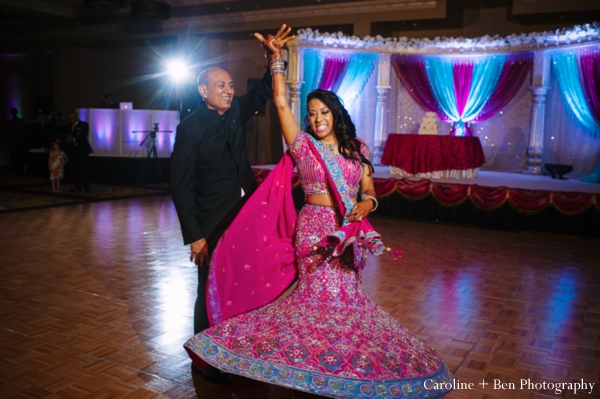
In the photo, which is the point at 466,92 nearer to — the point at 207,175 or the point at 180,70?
the point at 180,70

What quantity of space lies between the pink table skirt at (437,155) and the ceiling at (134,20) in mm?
3207

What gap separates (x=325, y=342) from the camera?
2.27 meters

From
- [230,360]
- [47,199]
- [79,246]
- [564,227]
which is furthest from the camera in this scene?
[47,199]

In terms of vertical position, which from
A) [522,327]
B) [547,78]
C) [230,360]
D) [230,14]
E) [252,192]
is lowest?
[522,327]

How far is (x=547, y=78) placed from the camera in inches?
388

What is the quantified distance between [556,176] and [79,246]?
A: 25.0 ft

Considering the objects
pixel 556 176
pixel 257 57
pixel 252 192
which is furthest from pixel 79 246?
pixel 257 57

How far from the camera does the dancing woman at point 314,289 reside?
87.0 inches

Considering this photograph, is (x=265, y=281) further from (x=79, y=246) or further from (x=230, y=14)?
(x=230, y=14)

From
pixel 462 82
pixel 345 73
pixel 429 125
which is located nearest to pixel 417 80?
pixel 462 82

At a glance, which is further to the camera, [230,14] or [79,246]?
[230,14]

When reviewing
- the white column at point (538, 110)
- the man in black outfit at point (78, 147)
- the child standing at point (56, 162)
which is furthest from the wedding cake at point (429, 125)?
the child standing at point (56, 162)

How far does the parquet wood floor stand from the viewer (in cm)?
278

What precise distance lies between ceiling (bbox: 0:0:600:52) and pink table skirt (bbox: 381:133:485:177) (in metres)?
3.21
